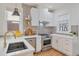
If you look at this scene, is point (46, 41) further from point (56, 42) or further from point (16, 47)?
point (16, 47)

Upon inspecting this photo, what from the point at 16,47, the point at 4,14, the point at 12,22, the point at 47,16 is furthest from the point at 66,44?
the point at 4,14

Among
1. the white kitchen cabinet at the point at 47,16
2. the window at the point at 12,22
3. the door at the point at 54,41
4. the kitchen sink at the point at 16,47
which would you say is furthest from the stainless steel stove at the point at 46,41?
the window at the point at 12,22

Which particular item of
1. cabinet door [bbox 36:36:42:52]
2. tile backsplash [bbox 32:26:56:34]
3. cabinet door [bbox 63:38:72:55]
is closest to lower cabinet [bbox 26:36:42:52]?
cabinet door [bbox 36:36:42:52]

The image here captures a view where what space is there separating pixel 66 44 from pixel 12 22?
2.59 ft

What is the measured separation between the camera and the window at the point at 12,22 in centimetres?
126

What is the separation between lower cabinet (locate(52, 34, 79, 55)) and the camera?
1248mm

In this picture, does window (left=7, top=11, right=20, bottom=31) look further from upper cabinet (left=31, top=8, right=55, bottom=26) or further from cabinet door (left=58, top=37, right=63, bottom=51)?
cabinet door (left=58, top=37, right=63, bottom=51)

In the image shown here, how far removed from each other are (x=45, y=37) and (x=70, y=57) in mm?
421

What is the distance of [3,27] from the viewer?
1266mm

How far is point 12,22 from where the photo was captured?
129 centimetres

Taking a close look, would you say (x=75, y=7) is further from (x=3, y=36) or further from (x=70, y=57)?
(x=3, y=36)

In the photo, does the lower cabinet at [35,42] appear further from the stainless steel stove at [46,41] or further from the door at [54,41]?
the door at [54,41]

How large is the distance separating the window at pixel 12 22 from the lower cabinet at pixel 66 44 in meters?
0.53

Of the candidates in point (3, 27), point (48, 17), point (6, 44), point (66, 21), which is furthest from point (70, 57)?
point (3, 27)
